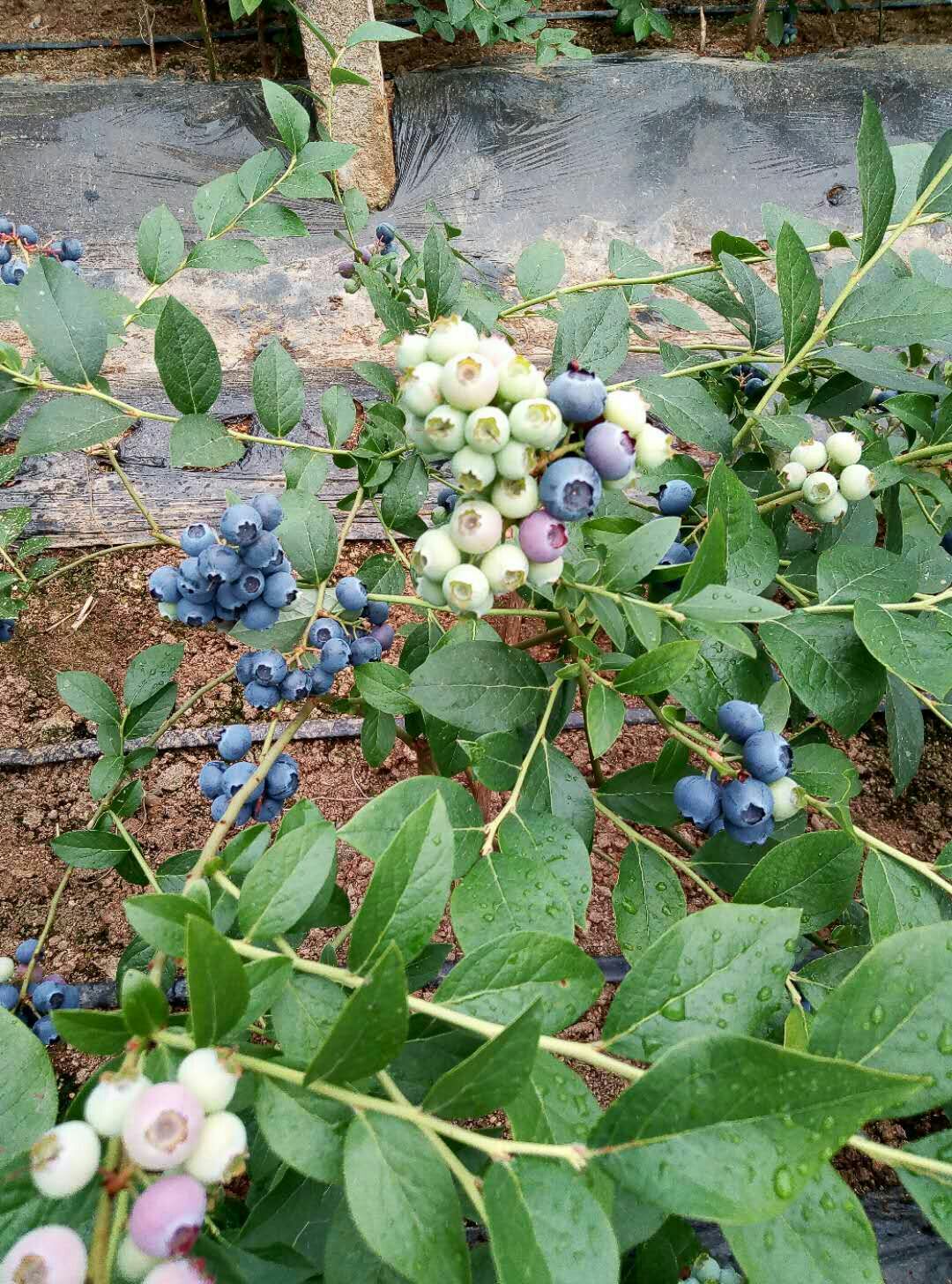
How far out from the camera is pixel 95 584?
2246mm

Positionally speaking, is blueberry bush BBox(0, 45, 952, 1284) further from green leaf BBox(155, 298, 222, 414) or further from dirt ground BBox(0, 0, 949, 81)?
dirt ground BBox(0, 0, 949, 81)

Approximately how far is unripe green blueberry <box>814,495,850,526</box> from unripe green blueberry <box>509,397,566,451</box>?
1.66 feet

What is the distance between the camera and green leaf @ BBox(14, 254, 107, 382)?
88 centimetres

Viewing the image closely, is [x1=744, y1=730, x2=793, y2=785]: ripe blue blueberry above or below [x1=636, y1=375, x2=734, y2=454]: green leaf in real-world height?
below

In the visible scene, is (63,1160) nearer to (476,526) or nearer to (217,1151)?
(217,1151)

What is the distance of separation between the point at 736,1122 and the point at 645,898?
470mm

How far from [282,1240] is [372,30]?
1495 millimetres

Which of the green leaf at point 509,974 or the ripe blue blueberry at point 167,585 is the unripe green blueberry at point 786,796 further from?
the ripe blue blueberry at point 167,585

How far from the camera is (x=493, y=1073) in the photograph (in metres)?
0.44

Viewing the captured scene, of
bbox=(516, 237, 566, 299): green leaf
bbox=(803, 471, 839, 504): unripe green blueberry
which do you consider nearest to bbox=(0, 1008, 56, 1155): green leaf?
bbox=(803, 471, 839, 504): unripe green blueberry

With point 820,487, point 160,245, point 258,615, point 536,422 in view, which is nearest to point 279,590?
point 258,615

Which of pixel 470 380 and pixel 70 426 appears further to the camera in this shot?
pixel 70 426

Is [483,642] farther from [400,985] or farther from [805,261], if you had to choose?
[805,261]

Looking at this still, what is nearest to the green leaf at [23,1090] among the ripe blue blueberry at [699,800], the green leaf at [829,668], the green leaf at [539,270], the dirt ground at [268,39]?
the ripe blue blueberry at [699,800]
